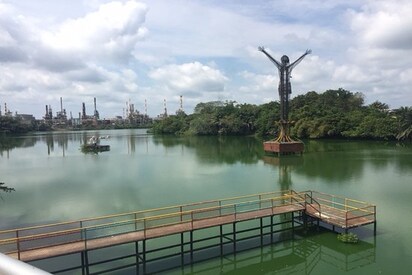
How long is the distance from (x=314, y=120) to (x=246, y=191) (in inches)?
2413

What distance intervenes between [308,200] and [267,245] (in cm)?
417

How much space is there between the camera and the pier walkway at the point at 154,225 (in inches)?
511

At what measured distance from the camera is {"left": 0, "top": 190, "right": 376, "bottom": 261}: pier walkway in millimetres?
12984

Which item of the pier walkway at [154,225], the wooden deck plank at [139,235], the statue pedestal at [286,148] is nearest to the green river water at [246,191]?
the pier walkway at [154,225]

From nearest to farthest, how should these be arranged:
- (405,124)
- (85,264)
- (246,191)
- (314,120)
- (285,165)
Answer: (85,264) < (246,191) < (285,165) < (405,124) < (314,120)

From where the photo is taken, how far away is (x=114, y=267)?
47.9 ft

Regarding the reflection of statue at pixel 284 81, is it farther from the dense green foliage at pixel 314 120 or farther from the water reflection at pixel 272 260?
the water reflection at pixel 272 260

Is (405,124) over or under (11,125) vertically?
under

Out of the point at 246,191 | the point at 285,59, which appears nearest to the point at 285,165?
the point at 246,191

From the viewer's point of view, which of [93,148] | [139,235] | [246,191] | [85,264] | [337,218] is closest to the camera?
[85,264]

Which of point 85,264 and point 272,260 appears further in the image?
point 272,260

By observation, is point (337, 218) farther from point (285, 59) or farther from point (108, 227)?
point (285, 59)

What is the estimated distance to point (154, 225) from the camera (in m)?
15.4

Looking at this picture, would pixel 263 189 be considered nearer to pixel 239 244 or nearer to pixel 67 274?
pixel 239 244
